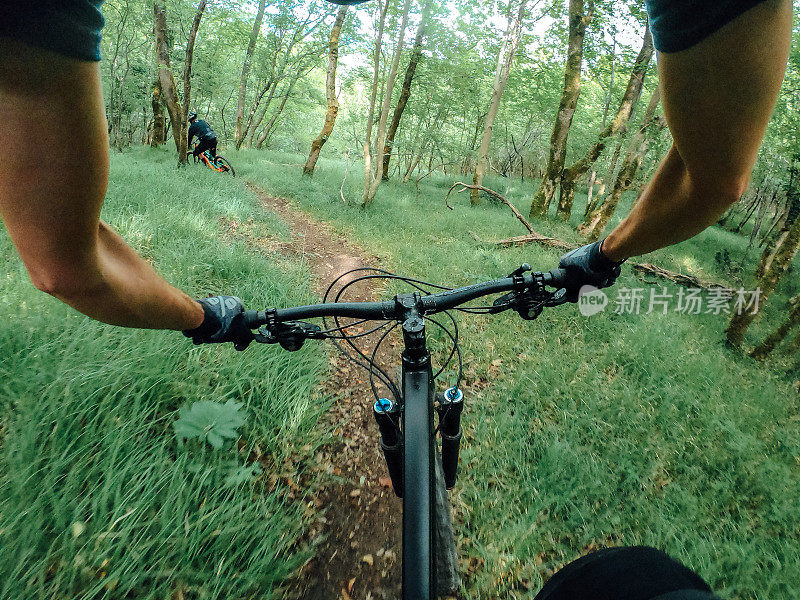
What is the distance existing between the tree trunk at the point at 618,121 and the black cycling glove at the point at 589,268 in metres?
9.40

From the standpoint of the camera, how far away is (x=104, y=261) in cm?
77

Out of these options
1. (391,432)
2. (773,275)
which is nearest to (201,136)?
(391,432)

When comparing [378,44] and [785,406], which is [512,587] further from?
[378,44]

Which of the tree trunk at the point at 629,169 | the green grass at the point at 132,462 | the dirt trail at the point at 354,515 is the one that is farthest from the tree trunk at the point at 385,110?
the green grass at the point at 132,462

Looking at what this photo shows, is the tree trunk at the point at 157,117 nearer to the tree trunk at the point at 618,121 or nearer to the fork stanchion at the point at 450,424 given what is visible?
the tree trunk at the point at 618,121

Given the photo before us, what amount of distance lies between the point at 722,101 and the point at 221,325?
139 cm

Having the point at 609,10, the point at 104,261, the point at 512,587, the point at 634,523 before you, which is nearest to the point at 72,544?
the point at 104,261

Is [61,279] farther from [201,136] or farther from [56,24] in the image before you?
[201,136]

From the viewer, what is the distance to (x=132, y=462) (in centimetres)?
189

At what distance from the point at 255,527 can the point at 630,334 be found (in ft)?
15.3

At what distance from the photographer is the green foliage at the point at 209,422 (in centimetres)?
216

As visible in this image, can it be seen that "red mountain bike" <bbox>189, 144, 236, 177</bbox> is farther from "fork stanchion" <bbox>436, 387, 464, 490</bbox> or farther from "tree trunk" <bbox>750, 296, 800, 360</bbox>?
"tree trunk" <bbox>750, 296, 800, 360</bbox>

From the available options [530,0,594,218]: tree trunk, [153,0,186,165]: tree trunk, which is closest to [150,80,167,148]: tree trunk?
[153,0,186,165]: tree trunk

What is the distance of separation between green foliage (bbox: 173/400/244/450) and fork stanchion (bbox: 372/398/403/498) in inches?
48.0
